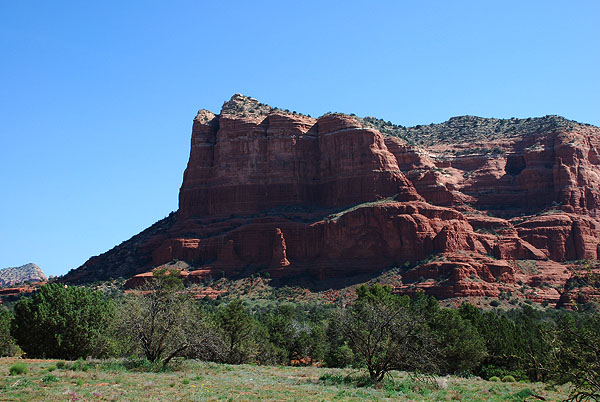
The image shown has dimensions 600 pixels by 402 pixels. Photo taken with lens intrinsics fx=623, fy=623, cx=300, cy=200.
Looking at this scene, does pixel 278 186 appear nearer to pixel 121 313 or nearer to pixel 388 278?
pixel 388 278

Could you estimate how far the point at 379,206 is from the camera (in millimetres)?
106125

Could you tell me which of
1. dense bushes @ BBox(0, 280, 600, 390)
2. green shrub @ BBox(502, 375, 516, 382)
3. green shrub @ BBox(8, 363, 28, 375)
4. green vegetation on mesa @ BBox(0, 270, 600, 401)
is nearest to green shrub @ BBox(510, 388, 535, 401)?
green vegetation on mesa @ BBox(0, 270, 600, 401)

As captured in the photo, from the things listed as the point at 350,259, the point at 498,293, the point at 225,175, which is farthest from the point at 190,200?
the point at 498,293

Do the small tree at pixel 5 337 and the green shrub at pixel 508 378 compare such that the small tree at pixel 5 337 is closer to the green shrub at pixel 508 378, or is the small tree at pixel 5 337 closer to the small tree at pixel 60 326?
the small tree at pixel 60 326

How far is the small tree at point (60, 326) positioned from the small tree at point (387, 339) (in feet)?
66.9

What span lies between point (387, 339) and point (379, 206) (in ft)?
242

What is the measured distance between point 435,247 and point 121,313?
7036 cm

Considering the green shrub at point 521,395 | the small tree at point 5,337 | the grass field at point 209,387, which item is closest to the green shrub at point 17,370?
the grass field at point 209,387

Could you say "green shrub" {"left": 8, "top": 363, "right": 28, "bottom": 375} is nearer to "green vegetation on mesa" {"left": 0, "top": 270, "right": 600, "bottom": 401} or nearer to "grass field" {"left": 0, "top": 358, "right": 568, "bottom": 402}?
"grass field" {"left": 0, "top": 358, "right": 568, "bottom": 402}

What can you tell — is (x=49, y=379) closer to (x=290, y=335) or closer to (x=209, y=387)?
(x=209, y=387)

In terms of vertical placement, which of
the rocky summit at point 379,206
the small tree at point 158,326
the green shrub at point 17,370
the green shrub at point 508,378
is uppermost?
the rocky summit at point 379,206

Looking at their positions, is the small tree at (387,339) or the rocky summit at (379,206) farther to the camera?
the rocky summit at (379,206)

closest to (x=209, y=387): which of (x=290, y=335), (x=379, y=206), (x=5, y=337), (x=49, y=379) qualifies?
(x=49, y=379)

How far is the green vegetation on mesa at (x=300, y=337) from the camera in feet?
107
